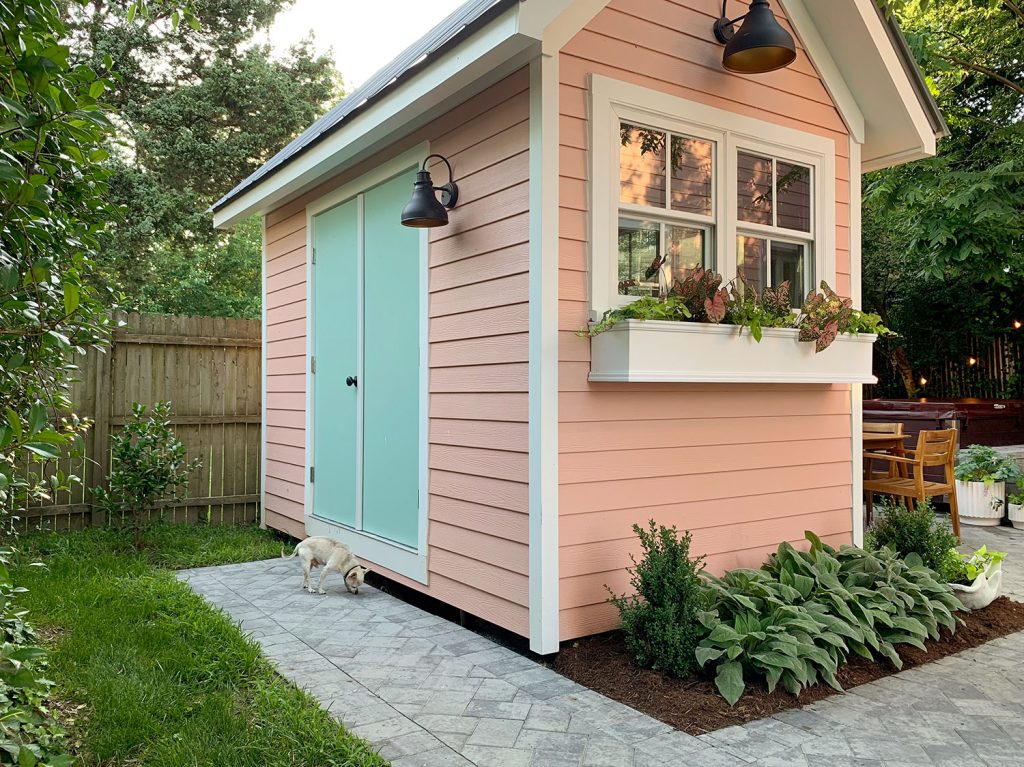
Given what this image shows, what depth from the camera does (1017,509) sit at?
7.14m

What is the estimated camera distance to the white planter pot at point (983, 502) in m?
7.21

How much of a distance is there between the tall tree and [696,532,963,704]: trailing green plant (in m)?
12.3

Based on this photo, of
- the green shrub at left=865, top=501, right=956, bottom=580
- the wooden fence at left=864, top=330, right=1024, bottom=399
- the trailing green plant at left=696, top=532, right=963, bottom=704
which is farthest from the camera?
the wooden fence at left=864, top=330, right=1024, bottom=399

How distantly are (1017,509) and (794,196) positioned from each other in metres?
4.71

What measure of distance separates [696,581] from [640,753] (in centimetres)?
92

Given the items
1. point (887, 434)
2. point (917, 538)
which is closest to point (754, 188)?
point (917, 538)

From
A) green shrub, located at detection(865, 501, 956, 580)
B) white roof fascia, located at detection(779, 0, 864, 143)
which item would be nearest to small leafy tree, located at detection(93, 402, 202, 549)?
green shrub, located at detection(865, 501, 956, 580)

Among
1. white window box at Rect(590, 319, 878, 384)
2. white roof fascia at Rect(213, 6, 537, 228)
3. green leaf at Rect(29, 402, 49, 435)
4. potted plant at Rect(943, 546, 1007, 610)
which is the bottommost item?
potted plant at Rect(943, 546, 1007, 610)

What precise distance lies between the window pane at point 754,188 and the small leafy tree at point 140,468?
451 centimetres

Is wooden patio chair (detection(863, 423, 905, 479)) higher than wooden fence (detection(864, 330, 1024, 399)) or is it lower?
lower

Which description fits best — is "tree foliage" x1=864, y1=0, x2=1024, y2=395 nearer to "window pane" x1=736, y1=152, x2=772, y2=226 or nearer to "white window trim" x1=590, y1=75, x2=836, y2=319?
"white window trim" x1=590, y1=75, x2=836, y2=319

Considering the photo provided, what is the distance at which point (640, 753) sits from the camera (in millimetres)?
2525

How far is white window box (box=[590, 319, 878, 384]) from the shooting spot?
3361 millimetres

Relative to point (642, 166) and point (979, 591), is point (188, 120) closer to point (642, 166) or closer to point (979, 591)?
point (642, 166)
